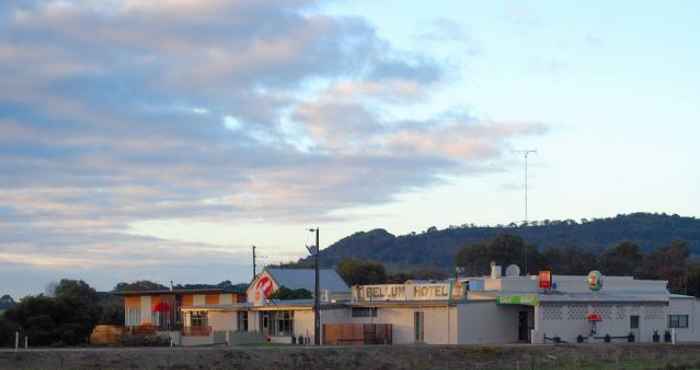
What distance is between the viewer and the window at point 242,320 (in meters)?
80.5

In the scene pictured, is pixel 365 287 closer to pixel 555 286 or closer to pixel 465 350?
pixel 555 286

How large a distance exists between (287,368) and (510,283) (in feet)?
78.0

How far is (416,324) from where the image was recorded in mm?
69938

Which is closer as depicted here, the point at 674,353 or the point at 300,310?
the point at 674,353

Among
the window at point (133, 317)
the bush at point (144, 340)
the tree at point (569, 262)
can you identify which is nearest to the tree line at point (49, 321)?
the bush at point (144, 340)

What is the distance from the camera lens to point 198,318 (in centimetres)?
8450

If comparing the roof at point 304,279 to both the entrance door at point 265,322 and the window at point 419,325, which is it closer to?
the entrance door at point 265,322

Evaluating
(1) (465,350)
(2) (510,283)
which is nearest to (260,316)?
(2) (510,283)

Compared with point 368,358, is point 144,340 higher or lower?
lower

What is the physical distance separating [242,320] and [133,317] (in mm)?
15915

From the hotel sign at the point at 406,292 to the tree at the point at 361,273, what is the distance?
44.6 metres

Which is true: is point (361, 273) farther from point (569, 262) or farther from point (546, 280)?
point (546, 280)

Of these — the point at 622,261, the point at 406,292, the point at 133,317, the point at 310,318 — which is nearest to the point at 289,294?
the point at 133,317

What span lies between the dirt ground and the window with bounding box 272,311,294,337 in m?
19.3
